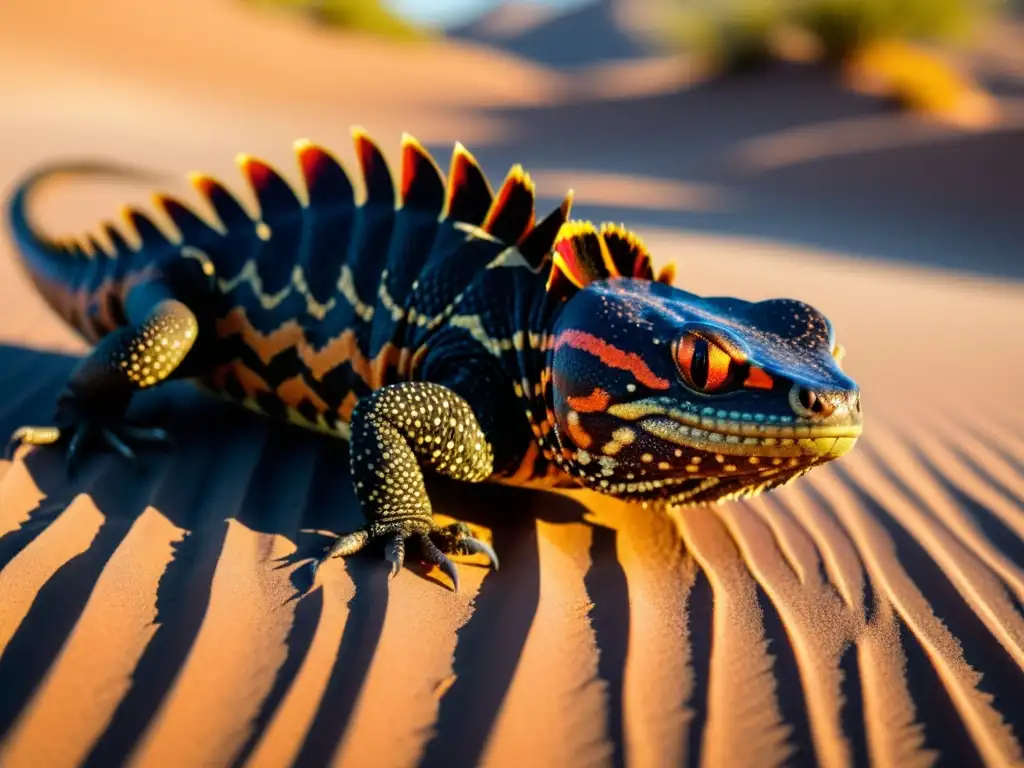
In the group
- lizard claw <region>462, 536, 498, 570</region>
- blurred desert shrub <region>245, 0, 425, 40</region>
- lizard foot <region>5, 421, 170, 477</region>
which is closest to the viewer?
lizard claw <region>462, 536, 498, 570</region>

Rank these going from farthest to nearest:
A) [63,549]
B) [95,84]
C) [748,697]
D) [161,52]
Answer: [161,52] < [95,84] < [63,549] < [748,697]

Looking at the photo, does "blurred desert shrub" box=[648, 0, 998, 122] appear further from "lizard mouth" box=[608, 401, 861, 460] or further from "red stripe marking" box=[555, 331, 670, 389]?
"lizard mouth" box=[608, 401, 861, 460]

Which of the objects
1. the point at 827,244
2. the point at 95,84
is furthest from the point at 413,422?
the point at 95,84

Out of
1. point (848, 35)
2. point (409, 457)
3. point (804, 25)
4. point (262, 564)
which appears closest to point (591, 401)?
point (409, 457)

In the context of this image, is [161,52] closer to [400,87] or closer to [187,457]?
[400,87]

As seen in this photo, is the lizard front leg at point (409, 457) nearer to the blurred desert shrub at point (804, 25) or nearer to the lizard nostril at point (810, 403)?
the lizard nostril at point (810, 403)

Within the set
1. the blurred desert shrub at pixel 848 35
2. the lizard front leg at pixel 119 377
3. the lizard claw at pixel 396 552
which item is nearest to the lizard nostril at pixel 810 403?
the lizard claw at pixel 396 552

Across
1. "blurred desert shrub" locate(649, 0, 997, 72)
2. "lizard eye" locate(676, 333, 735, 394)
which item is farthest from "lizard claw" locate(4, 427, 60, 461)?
"blurred desert shrub" locate(649, 0, 997, 72)
